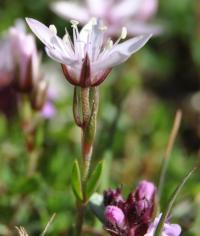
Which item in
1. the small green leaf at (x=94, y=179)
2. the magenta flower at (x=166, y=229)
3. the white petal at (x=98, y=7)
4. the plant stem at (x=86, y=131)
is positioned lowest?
the magenta flower at (x=166, y=229)

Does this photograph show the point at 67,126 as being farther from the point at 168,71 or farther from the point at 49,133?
the point at 168,71

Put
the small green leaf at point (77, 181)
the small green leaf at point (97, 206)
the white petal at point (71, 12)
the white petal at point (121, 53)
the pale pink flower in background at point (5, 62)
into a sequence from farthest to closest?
the white petal at point (71, 12), the pale pink flower in background at point (5, 62), the small green leaf at point (97, 206), the small green leaf at point (77, 181), the white petal at point (121, 53)

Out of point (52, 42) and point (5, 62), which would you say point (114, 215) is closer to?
point (52, 42)

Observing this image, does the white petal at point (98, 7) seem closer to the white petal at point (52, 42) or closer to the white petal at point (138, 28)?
the white petal at point (138, 28)

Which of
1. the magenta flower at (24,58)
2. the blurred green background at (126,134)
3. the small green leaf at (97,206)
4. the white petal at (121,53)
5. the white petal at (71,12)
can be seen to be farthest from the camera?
the white petal at (71,12)

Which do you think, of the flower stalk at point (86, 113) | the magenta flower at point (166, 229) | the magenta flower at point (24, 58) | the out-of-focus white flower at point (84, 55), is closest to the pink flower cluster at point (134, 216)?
the magenta flower at point (166, 229)

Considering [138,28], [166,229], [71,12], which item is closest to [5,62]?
[71,12]

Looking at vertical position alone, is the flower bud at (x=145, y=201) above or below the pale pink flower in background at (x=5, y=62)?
below

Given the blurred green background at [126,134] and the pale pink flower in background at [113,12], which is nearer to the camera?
the blurred green background at [126,134]

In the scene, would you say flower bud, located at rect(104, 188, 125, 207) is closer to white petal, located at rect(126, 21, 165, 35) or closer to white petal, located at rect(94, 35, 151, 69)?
white petal, located at rect(94, 35, 151, 69)
